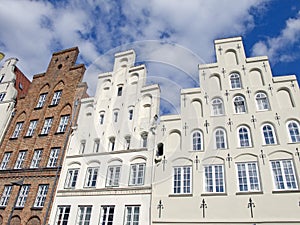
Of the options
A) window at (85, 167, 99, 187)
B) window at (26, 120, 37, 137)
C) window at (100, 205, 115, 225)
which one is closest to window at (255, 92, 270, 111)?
window at (100, 205, 115, 225)

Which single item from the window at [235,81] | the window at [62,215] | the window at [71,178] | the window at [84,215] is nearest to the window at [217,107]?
the window at [235,81]

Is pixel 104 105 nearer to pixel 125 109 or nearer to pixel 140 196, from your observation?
pixel 125 109

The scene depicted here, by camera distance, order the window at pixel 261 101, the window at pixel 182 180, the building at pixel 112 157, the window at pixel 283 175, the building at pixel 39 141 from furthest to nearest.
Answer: the building at pixel 39 141 → the window at pixel 261 101 → the building at pixel 112 157 → the window at pixel 182 180 → the window at pixel 283 175

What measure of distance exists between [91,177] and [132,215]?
4595 millimetres

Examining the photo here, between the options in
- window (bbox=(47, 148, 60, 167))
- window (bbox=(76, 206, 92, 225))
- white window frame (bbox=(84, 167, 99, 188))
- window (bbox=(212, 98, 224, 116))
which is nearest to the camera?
window (bbox=(76, 206, 92, 225))

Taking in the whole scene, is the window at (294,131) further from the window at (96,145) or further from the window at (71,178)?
the window at (71,178)

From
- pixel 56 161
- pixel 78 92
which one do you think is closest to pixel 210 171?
pixel 56 161

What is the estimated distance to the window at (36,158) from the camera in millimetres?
20828

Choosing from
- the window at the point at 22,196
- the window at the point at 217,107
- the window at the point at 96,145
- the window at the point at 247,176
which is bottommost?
the window at the point at 22,196

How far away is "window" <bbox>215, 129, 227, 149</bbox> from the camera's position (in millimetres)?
16391

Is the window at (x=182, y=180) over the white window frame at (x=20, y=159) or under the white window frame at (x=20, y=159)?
under

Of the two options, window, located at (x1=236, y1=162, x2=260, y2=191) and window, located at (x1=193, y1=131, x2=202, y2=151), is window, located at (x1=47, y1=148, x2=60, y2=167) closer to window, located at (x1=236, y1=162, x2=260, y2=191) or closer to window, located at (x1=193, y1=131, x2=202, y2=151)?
window, located at (x1=193, y1=131, x2=202, y2=151)

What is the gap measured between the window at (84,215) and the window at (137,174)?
3454mm

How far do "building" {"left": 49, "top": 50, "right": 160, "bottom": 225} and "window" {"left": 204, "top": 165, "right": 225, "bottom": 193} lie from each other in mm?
3695
